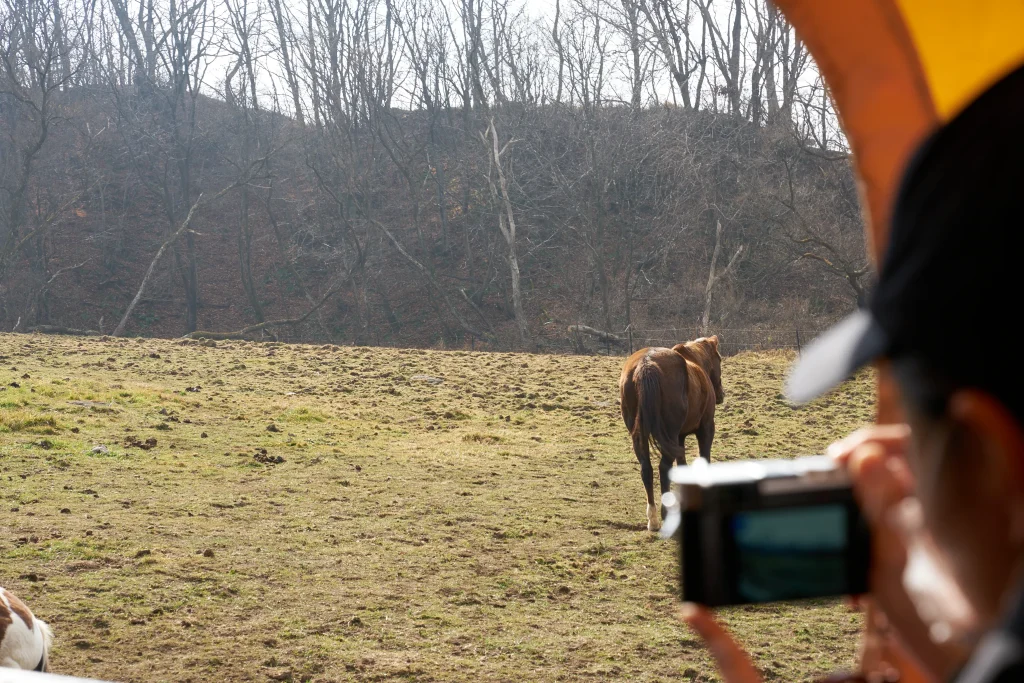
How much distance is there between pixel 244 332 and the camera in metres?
29.5

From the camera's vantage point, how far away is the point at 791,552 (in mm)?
1086

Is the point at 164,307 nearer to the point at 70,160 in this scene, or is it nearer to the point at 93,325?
the point at 93,325

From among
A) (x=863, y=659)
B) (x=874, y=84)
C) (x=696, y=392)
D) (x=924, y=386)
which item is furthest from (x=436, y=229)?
(x=924, y=386)

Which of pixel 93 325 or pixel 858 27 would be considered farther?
pixel 93 325

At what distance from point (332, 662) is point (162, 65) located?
119 feet

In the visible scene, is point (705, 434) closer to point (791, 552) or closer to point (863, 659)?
point (863, 659)

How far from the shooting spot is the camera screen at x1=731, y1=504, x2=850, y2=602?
3.45ft

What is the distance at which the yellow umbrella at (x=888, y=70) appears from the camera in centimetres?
165

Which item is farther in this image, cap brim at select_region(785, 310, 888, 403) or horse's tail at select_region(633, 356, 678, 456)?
horse's tail at select_region(633, 356, 678, 456)

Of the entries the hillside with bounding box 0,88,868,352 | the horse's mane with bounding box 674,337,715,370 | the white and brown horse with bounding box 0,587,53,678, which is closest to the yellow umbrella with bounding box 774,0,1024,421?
the white and brown horse with bounding box 0,587,53,678

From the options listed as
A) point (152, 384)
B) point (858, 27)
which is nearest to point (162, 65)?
point (152, 384)

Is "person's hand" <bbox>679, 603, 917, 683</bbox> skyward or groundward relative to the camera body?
groundward

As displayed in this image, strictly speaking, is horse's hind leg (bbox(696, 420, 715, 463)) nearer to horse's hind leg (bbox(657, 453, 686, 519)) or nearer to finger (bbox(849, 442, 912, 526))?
horse's hind leg (bbox(657, 453, 686, 519))

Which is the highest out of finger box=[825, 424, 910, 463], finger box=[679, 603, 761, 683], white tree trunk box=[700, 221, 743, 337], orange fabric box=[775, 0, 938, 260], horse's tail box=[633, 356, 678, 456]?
white tree trunk box=[700, 221, 743, 337]
